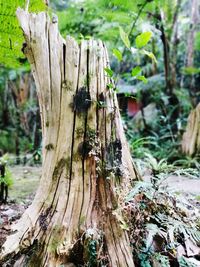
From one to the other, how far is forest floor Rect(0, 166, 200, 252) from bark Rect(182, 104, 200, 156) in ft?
2.59

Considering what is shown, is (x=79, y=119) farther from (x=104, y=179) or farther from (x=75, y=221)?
(x=75, y=221)

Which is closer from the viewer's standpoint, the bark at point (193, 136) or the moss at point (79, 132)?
the moss at point (79, 132)

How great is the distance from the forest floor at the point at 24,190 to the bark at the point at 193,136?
0.79 metres

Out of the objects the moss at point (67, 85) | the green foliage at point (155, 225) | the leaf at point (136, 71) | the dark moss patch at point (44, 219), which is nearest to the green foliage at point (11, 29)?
the moss at point (67, 85)

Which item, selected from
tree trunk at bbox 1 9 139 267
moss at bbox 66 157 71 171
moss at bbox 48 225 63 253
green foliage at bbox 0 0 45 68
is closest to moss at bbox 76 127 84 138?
tree trunk at bbox 1 9 139 267

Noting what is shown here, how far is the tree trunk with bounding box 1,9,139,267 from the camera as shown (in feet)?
5.79

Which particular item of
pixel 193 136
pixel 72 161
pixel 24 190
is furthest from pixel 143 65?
pixel 72 161

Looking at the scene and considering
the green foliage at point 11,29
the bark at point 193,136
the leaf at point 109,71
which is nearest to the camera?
the leaf at point 109,71

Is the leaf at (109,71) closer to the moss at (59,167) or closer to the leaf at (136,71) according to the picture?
the leaf at (136,71)

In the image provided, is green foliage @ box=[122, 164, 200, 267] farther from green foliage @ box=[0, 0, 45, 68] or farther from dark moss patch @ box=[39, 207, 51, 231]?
green foliage @ box=[0, 0, 45, 68]

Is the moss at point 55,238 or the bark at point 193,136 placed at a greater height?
the bark at point 193,136

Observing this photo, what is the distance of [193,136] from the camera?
491cm

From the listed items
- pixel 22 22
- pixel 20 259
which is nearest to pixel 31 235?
pixel 20 259

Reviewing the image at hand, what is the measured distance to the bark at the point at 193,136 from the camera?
15.9 ft
